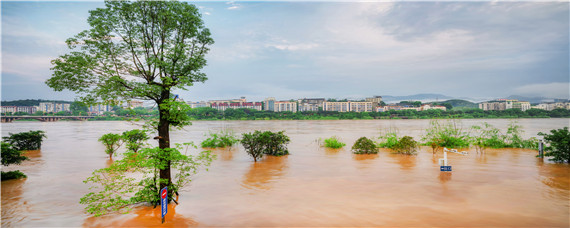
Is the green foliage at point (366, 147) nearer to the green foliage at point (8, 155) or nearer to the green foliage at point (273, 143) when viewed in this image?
the green foliage at point (273, 143)

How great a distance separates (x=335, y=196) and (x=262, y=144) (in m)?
6.11

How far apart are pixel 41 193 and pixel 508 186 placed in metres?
13.6

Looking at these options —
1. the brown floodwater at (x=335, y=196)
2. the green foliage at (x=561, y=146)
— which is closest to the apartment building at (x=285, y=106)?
the green foliage at (x=561, y=146)

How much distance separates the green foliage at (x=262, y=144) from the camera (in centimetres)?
1252

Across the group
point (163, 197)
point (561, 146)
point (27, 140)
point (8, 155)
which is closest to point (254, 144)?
point (163, 197)

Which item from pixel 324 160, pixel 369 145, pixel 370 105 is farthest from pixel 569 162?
pixel 370 105

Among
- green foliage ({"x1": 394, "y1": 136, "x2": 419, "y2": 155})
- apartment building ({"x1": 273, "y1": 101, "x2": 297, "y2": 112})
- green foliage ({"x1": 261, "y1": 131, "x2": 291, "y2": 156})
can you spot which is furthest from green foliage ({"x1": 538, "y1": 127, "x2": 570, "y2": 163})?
apartment building ({"x1": 273, "y1": 101, "x2": 297, "y2": 112})

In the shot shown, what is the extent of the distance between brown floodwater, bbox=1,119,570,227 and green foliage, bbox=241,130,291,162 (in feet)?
3.45

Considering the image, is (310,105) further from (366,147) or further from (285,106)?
(366,147)

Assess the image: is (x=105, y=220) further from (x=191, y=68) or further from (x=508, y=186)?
(x=508, y=186)

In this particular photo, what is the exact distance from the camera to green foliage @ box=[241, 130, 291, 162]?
12523 mm

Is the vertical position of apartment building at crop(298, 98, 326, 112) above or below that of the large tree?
above

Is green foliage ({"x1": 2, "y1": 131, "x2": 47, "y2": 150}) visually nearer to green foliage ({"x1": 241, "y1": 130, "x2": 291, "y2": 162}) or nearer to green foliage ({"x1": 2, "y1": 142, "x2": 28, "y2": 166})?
green foliage ({"x1": 2, "y1": 142, "x2": 28, "y2": 166})

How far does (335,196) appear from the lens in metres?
7.11
